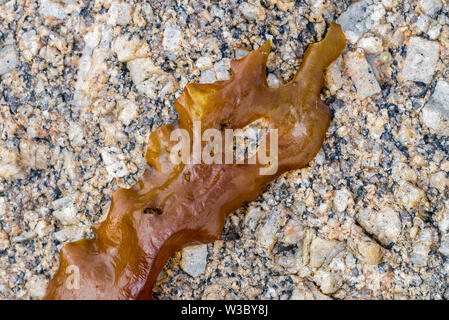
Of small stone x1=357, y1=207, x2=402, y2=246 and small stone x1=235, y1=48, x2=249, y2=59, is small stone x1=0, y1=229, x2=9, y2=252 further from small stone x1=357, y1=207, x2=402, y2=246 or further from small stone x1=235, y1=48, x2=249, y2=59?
small stone x1=357, y1=207, x2=402, y2=246

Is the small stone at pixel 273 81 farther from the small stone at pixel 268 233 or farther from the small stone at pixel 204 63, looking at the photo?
the small stone at pixel 268 233

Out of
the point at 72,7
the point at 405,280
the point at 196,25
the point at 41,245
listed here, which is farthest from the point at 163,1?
the point at 405,280

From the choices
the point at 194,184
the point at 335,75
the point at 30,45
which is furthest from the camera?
the point at 30,45

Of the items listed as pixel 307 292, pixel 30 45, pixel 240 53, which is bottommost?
pixel 307 292

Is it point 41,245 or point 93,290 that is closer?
point 93,290

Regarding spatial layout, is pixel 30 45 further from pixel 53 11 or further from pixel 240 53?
pixel 240 53

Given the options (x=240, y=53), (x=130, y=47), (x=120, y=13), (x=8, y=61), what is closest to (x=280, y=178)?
(x=240, y=53)

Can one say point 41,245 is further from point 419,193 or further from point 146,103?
point 419,193
